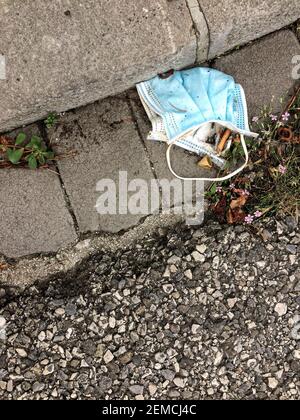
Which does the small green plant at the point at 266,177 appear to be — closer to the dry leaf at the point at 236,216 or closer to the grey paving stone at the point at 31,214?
the dry leaf at the point at 236,216

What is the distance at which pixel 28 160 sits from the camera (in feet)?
9.16

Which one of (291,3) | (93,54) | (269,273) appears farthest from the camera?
(269,273)

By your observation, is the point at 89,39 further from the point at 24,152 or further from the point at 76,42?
the point at 24,152

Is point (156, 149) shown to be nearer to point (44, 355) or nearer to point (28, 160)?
point (28, 160)

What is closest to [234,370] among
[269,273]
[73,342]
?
[269,273]

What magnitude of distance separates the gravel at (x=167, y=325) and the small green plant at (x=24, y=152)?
63 centimetres

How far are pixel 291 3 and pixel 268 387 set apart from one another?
2090 mm

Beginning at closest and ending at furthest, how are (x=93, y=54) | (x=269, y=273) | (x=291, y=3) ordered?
(x=93, y=54)
(x=291, y=3)
(x=269, y=273)

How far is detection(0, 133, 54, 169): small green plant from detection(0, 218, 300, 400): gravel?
0.63 m

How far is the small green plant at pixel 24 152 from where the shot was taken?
277 cm

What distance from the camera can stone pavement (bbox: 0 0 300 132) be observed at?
2.53 m

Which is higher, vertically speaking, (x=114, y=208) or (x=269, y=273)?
(x=114, y=208)

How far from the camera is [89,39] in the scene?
8.38ft
